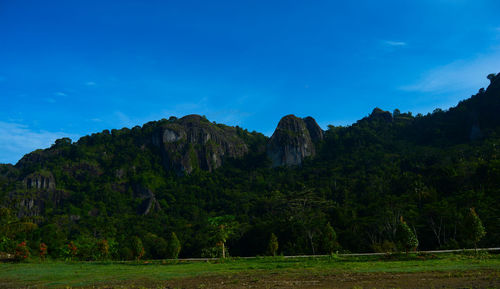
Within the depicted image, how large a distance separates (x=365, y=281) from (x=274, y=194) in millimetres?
96462

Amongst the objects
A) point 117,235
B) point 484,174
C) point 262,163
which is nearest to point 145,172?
point 262,163

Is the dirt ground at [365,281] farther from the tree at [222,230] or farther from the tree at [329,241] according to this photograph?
the tree at [329,241]

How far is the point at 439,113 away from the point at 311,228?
5816 inches

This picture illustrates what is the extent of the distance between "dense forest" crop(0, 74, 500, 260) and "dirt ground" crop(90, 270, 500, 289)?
1361 centimetres

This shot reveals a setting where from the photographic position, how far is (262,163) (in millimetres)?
190375

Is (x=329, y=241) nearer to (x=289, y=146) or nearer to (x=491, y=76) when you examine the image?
(x=289, y=146)

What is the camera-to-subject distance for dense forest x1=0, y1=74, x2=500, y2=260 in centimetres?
5466

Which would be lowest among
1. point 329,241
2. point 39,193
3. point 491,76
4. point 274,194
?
point 329,241

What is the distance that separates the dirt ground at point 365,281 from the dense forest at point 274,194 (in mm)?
13609

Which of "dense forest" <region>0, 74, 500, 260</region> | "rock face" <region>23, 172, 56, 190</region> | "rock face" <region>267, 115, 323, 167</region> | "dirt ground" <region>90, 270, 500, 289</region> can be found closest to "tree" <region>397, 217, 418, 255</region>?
"dense forest" <region>0, 74, 500, 260</region>

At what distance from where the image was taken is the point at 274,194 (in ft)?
368

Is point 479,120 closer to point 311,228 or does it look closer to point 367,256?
point 311,228

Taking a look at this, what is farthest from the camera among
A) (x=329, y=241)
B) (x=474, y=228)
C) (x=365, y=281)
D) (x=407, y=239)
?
(x=329, y=241)

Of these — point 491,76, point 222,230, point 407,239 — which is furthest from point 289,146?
point 407,239
